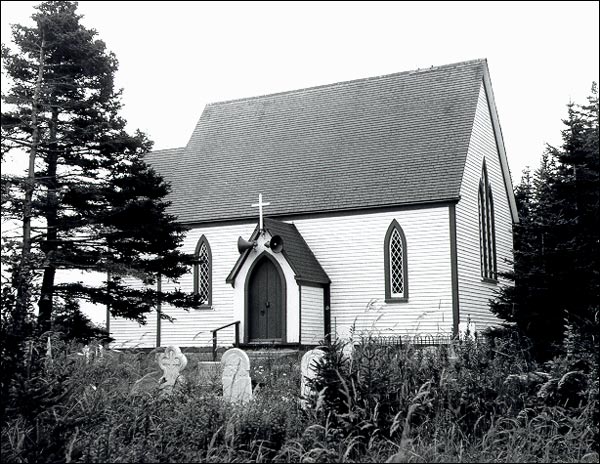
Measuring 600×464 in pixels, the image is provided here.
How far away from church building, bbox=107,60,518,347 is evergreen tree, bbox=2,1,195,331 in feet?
13.5

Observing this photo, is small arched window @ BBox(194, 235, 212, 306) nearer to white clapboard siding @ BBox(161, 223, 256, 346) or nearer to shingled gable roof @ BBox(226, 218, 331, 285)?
white clapboard siding @ BBox(161, 223, 256, 346)

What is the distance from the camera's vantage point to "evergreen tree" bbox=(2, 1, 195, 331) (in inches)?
746

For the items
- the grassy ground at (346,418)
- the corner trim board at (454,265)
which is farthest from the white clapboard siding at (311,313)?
the grassy ground at (346,418)

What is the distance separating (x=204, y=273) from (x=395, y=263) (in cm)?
716

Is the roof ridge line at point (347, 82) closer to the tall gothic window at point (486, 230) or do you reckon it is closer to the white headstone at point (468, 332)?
the tall gothic window at point (486, 230)

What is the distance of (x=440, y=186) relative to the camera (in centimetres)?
2341

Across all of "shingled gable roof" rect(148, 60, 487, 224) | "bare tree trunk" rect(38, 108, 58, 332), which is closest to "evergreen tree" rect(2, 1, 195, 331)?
"bare tree trunk" rect(38, 108, 58, 332)

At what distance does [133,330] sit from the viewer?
93.6ft

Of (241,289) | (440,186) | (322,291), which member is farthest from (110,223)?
(440,186)

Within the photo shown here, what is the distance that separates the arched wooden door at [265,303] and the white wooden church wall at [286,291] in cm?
23

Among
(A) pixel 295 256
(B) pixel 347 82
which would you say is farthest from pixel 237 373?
(B) pixel 347 82

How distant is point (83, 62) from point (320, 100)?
11920mm

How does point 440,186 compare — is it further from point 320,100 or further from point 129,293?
point 129,293

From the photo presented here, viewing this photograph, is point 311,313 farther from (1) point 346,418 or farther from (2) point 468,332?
(1) point 346,418
